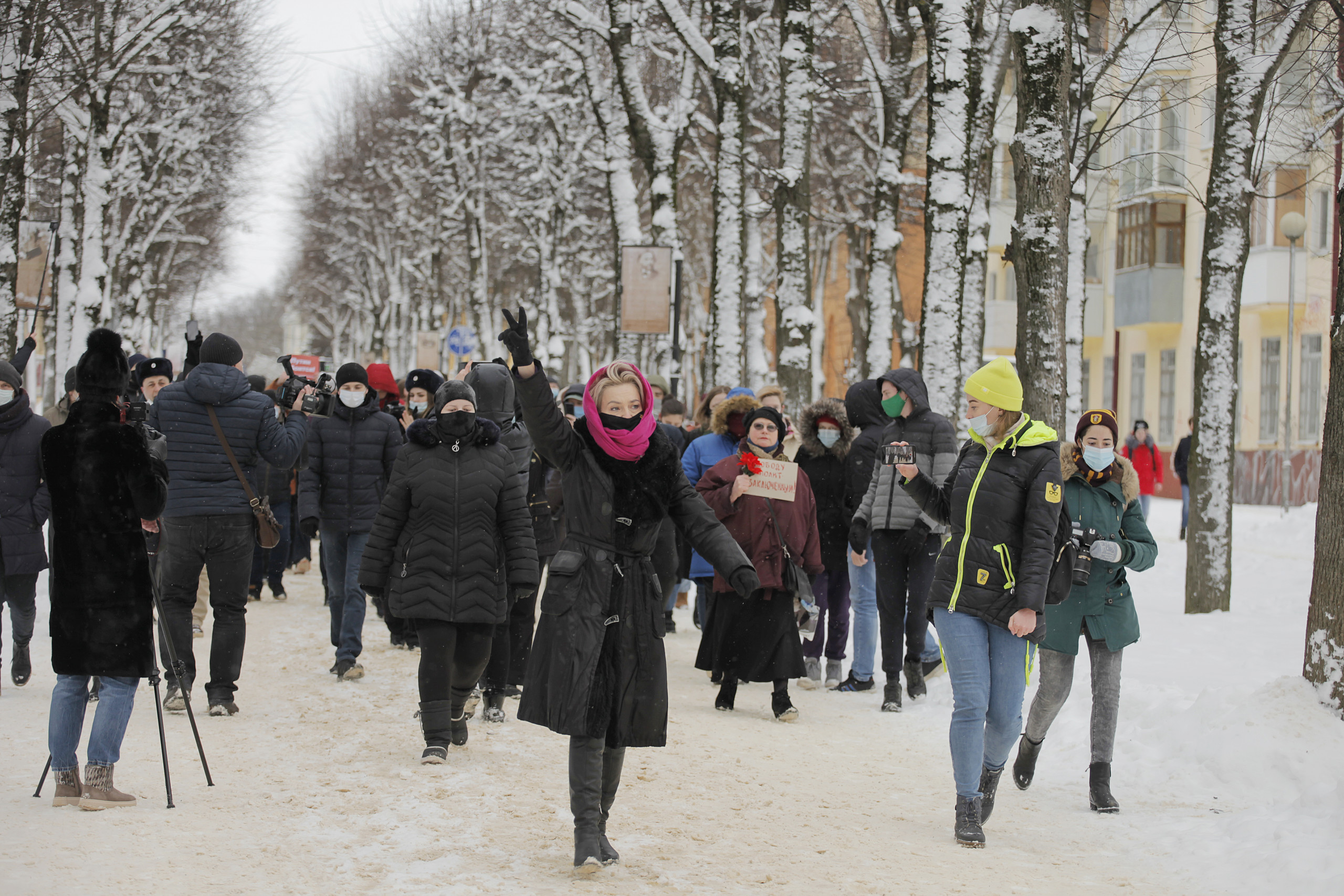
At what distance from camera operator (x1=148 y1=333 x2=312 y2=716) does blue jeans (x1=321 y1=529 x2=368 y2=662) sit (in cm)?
114

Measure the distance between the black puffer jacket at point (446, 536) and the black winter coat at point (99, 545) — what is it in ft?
4.30

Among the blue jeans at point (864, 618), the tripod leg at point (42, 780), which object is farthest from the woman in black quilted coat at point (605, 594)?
the blue jeans at point (864, 618)

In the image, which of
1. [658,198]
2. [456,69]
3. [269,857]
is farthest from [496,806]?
[456,69]

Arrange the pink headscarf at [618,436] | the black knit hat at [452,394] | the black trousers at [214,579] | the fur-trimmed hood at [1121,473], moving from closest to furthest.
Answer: the pink headscarf at [618,436] → the fur-trimmed hood at [1121,473] → the black knit hat at [452,394] → the black trousers at [214,579]

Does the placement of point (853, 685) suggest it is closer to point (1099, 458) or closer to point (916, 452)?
point (916, 452)

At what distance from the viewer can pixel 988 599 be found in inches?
238

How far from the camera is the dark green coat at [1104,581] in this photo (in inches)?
262

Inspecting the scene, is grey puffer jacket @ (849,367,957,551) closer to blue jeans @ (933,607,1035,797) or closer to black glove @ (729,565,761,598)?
blue jeans @ (933,607,1035,797)

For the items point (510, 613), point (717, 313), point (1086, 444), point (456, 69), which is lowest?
point (510, 613)

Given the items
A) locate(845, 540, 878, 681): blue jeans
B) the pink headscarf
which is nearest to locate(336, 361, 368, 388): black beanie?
locate(845, 540, 878, 681): blue jeans

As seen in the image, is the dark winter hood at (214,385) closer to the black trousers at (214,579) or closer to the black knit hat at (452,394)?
the black trousers at (214,579)

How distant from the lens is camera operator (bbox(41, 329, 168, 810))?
602 centimetres

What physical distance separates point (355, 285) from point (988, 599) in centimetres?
5812

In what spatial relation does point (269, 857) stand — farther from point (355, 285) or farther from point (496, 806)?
point (355, 285)
